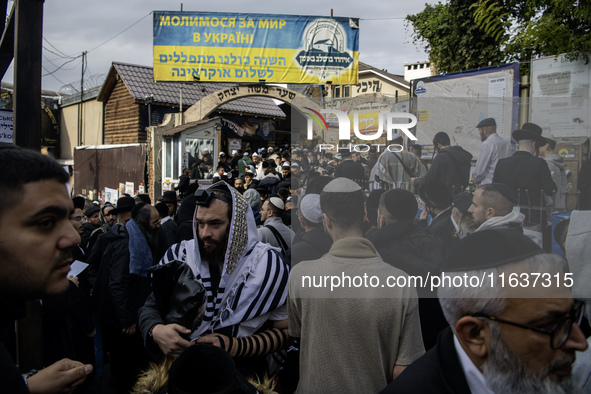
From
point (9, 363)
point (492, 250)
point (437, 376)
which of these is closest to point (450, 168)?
point (492, 250)

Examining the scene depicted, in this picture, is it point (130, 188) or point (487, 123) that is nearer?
point (487, 123)

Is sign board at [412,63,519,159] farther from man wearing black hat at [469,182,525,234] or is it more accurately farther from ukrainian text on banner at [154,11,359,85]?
ukrainian text on banner at [154,11,359,85]

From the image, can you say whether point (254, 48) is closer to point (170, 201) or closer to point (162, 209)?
point (170, 201)

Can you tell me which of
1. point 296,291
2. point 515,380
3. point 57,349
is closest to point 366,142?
point 296,291

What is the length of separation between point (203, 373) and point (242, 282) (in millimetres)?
956

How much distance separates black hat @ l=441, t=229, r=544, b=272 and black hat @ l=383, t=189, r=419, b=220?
2.37 ft

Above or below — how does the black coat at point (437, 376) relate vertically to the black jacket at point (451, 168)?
below

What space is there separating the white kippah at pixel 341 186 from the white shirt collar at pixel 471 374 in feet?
3.44

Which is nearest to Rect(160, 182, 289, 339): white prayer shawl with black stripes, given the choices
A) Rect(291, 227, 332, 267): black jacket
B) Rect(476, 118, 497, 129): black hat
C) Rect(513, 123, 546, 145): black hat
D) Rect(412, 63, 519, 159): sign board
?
Rect(291, 227, 332, 267): black jacket

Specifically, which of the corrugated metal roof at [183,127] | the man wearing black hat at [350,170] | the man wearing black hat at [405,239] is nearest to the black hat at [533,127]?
the man wearing black hat at [405,239]

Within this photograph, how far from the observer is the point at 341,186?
254 cm

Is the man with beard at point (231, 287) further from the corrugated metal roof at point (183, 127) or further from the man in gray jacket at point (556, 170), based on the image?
the corrugated metal roof at point (183, 127)

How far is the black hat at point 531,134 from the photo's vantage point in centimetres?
261

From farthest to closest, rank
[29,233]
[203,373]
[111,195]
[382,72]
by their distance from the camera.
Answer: [382,72]
[111,195]
[203,373]
[29,233]
